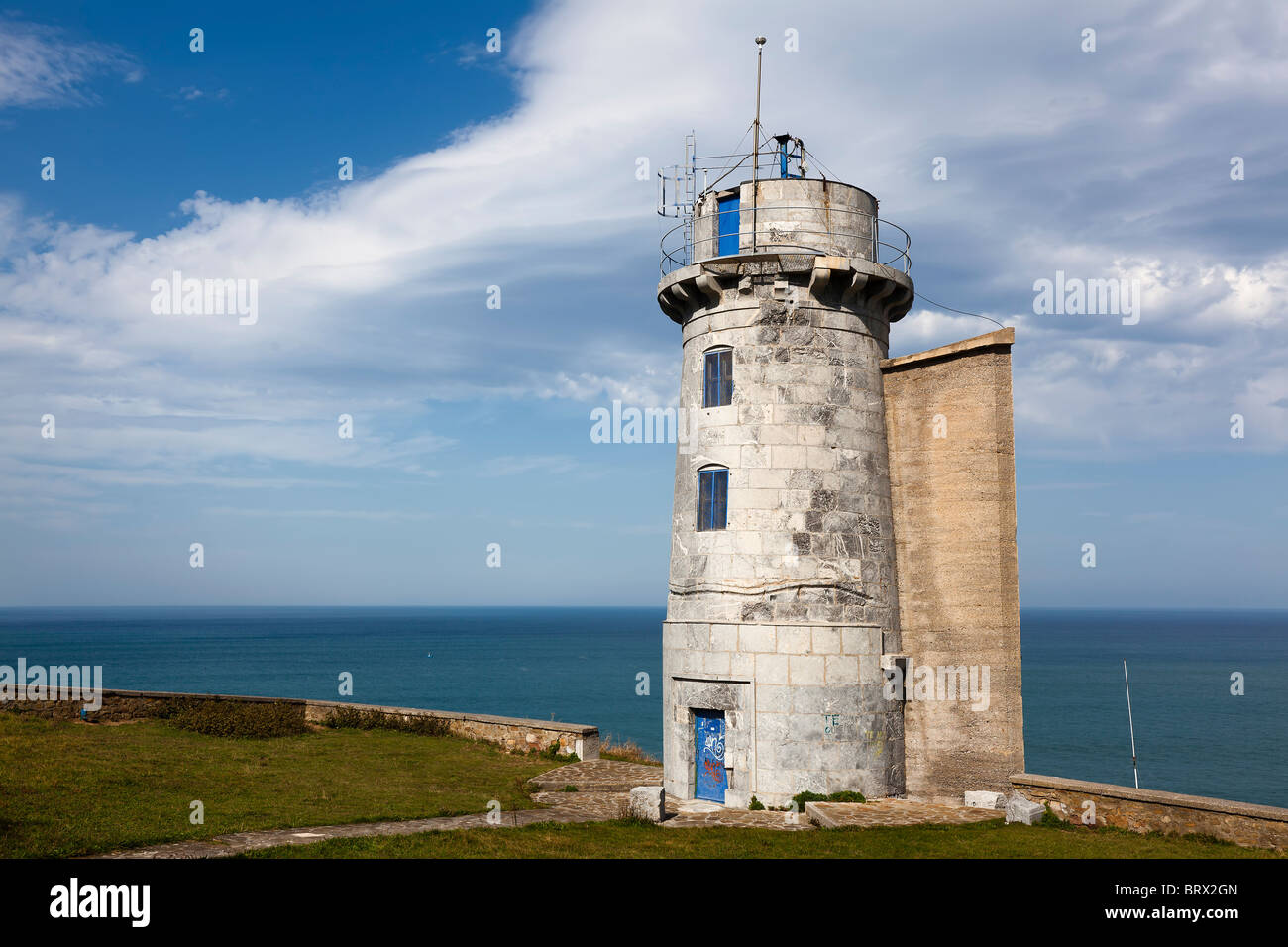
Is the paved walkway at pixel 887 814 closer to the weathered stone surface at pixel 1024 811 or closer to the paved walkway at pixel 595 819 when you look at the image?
the paved walkway at pixel 595 819

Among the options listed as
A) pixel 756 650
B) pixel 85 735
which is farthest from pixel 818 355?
pixel 85 735

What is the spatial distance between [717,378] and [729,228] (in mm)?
3383

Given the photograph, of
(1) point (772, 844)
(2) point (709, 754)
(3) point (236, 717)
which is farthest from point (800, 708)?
(3) point (236, 717)

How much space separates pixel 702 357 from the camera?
20.7m

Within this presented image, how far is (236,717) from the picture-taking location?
27.8 m

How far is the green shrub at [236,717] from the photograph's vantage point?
27036 mm

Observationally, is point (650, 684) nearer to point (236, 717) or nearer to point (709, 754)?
point (236, 717)

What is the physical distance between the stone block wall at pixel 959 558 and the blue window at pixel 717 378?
146 inches

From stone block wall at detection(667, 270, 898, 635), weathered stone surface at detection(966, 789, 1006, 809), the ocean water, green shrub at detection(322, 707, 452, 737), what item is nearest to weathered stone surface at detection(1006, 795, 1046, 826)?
weathered stone surface at detection(966, 789, 1006, 809)

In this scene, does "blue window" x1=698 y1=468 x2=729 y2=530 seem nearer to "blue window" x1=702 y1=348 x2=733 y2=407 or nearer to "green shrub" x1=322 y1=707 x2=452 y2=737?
"blue window" x1=702 y1=348 x2=733 y2=407

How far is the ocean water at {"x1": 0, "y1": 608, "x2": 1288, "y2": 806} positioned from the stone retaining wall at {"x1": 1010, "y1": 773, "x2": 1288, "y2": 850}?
3338 cm

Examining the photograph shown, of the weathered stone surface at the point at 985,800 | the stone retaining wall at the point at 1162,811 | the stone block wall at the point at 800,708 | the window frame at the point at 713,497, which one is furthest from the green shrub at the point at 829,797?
the window frame at the point at 713,497

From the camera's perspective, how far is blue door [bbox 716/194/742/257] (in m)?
20.8
